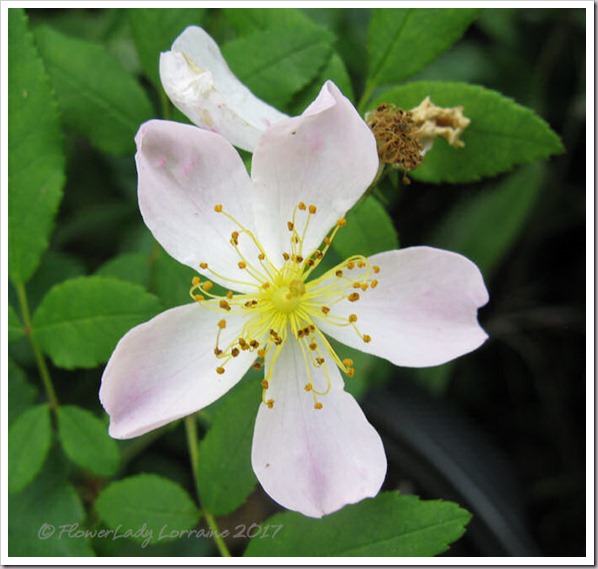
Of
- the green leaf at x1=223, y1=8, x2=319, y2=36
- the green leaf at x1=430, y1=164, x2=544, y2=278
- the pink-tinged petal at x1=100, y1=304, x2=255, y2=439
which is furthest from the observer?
the green leaf at x1=430, y1=164, x2=544, y2=278

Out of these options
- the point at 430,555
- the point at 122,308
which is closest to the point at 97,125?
the point at 122,308

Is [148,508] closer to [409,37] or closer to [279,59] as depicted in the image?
[279,59]

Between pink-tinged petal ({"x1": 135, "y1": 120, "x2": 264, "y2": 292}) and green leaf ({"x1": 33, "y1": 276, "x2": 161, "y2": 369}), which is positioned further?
green leaf ({"x1": 33, "y1": 276, "x2": 161, "y2": 369})

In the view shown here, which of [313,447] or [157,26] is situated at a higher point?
[157,26]

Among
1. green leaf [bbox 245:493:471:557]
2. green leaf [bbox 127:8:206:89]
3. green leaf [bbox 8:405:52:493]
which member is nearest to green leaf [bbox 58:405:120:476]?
green leaf [bbox 8:405:52:493]

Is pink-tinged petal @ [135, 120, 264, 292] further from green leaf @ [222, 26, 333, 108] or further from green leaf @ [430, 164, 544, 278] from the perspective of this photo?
green leaf @ [430, 164, 544, 278]

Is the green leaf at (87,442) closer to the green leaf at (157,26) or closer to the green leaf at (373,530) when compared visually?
the green leaf at (373,530)

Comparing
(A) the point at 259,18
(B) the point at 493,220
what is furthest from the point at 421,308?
(B) the point at 493,220

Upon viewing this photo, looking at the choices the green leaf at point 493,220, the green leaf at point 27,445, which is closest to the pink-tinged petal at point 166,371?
the green leaf at point 27,445
